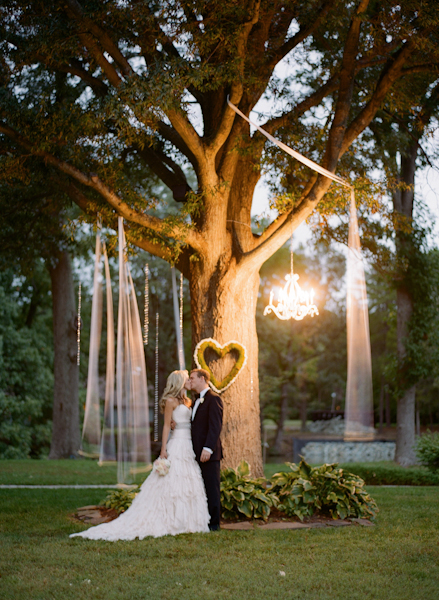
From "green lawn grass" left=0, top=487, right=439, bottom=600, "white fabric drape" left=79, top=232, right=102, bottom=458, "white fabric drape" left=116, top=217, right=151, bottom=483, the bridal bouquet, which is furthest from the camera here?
"white fabric drape" left=116, top=217, right=151, bottom=483

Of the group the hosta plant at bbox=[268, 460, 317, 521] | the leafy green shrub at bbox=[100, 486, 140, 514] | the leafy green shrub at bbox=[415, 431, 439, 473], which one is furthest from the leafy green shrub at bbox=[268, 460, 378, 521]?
the leafy green shrub at bbox=[415, 431, 439, 473]

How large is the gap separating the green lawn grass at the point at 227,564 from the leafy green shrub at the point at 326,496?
13.9 inches

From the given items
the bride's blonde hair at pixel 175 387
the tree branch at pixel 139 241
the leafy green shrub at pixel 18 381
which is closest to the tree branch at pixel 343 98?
the tree branch at pixel 139 241

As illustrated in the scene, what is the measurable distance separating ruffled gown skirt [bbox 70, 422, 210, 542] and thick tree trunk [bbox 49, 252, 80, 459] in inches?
520

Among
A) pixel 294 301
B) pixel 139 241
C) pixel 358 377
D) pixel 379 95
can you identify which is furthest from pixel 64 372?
pixel 358 377

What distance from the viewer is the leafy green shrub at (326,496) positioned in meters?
7.72

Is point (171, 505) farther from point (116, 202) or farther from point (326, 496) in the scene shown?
point (116, 202)

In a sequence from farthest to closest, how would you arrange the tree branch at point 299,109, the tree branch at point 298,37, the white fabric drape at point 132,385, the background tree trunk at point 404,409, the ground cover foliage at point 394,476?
1. the background tree trunk at point 404,409
2. the ground cover foliage at point 394,476
3. the tree branch at point 299,109
4. the tree branch at point 298,37
5. the white fabric drape at point 132,385

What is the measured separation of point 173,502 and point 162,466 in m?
0.41

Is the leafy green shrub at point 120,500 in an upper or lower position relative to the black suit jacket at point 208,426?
lower

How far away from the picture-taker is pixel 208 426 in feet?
23.8

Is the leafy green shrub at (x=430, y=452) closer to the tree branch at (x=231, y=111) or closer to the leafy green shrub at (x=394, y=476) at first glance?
the leafy green shrub at (x=394, y=476)

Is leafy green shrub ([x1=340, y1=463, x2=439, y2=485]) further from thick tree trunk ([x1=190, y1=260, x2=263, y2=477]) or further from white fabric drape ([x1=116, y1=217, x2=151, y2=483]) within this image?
white fabric drape ([x1=116, y1=217, x2=151, y2=483])

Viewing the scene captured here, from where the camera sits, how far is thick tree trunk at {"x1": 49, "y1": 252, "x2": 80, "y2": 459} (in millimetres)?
19625
